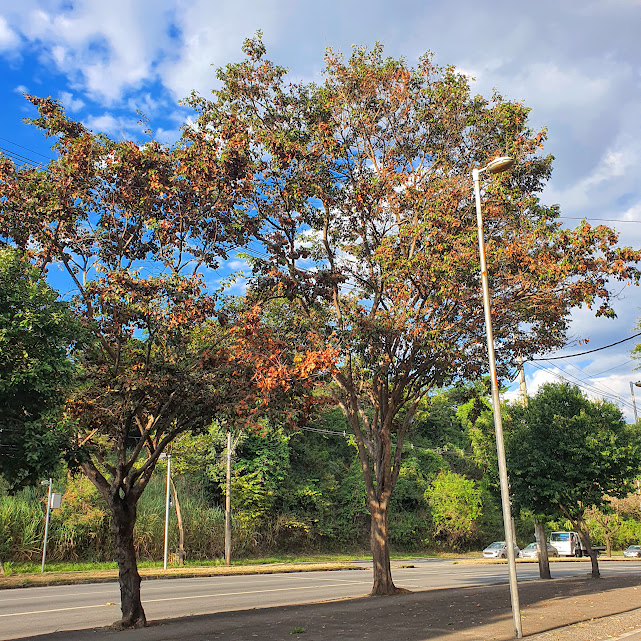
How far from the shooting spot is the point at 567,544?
4641 centimetres

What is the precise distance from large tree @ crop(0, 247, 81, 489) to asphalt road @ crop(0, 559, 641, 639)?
15.5ft

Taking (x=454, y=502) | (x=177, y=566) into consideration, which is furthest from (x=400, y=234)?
(x=454, y=502)

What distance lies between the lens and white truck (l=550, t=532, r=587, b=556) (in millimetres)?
45750

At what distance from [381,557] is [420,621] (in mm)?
5305

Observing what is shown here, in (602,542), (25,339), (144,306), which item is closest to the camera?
(25,339)

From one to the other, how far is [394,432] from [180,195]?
11797mm

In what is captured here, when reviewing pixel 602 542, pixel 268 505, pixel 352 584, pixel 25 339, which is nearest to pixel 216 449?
pixel 268 505

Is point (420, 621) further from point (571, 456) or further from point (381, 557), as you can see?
point (571, 456)

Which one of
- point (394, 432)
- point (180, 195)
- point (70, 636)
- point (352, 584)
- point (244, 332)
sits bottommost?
point (352, 584)

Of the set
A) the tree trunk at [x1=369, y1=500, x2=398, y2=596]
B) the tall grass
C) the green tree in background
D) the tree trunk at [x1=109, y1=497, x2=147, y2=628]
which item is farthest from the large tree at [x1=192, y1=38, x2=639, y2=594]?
the green tree in background

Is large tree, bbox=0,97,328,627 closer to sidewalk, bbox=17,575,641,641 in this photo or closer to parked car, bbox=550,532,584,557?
sidewalk, bbox=17,575,641,641

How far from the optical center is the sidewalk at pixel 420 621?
9961 mm

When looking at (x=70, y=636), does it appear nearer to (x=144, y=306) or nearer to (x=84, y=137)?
(x=144, y=306)

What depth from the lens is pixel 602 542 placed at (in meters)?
55.0
